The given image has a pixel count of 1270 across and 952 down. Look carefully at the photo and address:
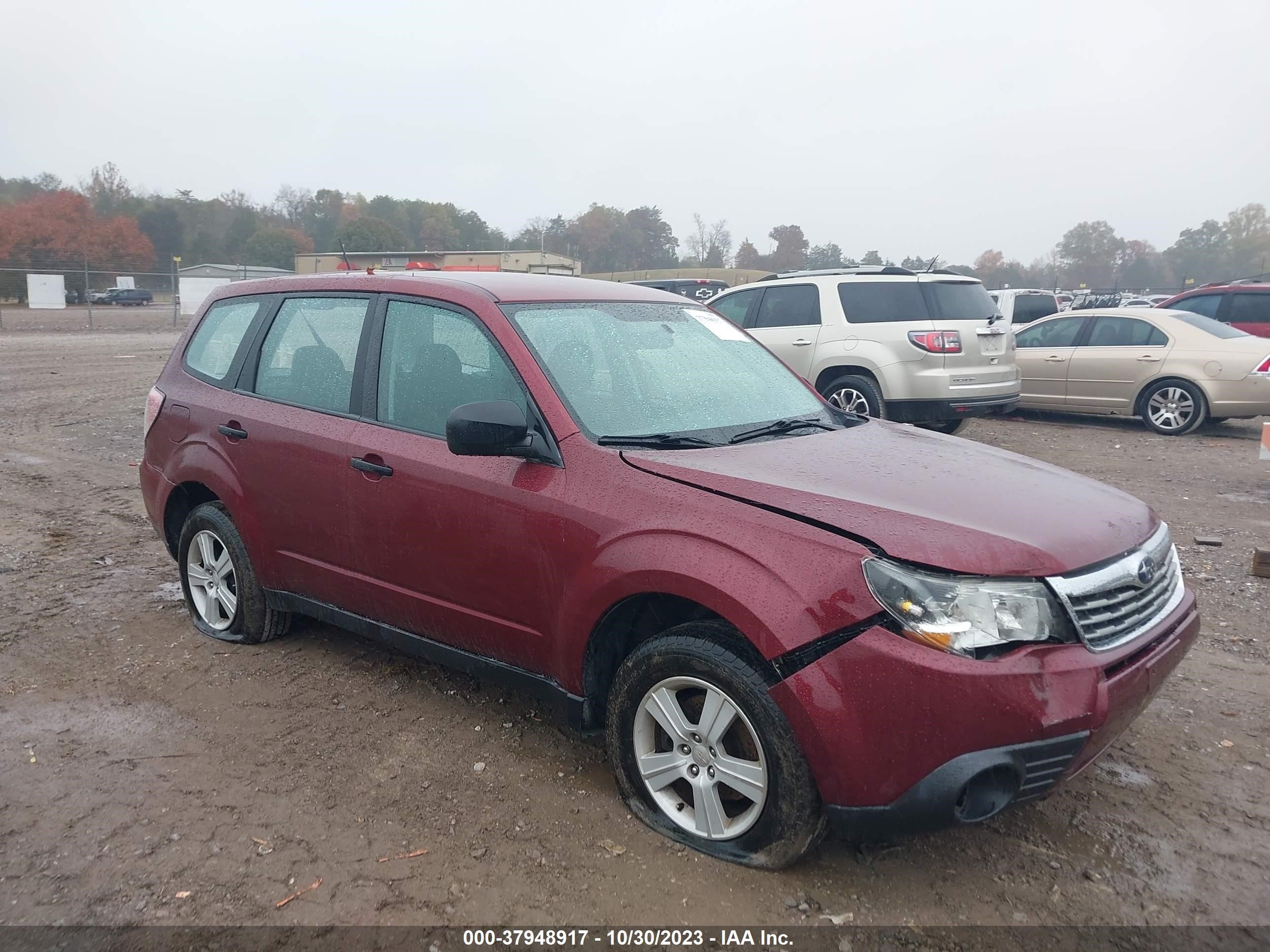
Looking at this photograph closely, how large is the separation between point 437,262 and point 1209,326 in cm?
944

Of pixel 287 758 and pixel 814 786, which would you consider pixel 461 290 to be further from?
pixel 814 786

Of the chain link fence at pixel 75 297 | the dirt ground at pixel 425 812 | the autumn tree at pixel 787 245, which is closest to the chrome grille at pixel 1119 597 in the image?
the dirt ground at pixel 425 812

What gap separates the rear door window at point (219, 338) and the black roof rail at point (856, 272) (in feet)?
23.9

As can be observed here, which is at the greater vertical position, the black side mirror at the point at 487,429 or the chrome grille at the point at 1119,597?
the black side mirror at the point at 487,429

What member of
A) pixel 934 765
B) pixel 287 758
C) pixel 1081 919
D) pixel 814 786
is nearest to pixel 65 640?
pixel 287 758

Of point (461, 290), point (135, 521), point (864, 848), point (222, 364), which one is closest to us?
point (864, 848)

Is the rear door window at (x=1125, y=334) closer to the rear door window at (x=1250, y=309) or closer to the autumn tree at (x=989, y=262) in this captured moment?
the rear door window at (x=1250, y=309)

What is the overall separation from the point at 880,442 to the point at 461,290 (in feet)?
5.77

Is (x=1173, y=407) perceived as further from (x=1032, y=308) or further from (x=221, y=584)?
(x=1032, y=308)

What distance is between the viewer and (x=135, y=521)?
22.9 feet

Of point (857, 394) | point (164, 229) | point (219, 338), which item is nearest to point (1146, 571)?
point (219, 338)

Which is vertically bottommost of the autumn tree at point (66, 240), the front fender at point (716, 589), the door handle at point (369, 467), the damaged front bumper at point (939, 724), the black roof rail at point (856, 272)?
the damaged front bumper at point (939, 724)

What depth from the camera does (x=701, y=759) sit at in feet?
9.52

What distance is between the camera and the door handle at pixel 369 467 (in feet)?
12.1
